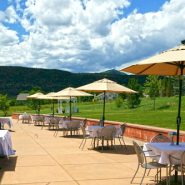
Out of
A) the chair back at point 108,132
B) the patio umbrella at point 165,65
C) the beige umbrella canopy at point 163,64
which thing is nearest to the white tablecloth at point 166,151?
the patio umbrella at point 165,65

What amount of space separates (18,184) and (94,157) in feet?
12.1

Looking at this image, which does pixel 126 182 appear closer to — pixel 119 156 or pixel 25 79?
pixel 119 156

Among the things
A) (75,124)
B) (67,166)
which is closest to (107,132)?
(67,166)

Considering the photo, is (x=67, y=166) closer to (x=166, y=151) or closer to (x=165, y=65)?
(x=166, y=151)

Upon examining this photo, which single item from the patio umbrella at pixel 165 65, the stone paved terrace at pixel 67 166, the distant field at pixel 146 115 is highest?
the patio umbrella at pixel 165 65

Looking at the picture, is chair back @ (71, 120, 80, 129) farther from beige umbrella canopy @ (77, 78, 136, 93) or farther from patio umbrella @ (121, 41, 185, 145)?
patio umbrella @ (121, 41, 185, 145)

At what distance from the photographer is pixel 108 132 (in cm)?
1241

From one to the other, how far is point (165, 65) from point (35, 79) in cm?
15642

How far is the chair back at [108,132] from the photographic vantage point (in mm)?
12333

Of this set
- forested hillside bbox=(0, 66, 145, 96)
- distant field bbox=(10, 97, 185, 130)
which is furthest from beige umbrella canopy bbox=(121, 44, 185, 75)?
forested hillside bbox=(0, 66, 145, 96)

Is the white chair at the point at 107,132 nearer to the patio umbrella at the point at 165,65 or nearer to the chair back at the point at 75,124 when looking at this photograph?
the patio umbrella at the point at 165,65

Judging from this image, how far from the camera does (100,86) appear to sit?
43.7 feet

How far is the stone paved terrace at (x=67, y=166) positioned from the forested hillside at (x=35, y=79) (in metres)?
146

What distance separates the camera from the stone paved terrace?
7805 mm
